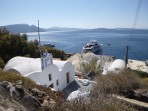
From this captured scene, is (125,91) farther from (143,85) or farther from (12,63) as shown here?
(12,63)

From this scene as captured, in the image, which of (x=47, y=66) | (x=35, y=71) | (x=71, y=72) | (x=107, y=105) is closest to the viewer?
(x=107, y=105)

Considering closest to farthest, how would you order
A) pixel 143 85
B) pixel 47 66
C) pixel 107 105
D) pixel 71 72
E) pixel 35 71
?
1. pixel 107 105
2. pixel 143 85
3. pixel 35 71
4. pixel 47 66
5. pixel 71 72

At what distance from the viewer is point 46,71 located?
20109 mm

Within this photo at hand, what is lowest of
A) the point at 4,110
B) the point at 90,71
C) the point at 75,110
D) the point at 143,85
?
the point at 90,71

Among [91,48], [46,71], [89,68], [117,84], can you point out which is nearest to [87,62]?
[89,68]

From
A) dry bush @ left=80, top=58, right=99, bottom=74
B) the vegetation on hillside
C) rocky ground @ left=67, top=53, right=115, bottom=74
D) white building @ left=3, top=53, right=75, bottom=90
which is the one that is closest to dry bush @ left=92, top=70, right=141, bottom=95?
white building @ left=3, top=53, right=75, bottom=90

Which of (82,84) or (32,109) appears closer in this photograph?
(32,109)

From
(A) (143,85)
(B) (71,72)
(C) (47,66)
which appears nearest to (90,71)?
(B) (71,72)

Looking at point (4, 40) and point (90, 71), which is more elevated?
point (4, 40)

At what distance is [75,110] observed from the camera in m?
6.07

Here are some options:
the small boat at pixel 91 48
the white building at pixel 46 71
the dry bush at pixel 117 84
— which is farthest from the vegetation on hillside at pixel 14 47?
the small boat at pixel 91 48

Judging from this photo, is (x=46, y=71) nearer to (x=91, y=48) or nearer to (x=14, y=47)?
(x=14, y=47)

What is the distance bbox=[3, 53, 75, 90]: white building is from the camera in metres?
18.7

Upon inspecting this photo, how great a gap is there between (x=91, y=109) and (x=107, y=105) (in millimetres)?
672
